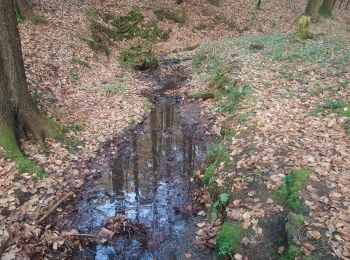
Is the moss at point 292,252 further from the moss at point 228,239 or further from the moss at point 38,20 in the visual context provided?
the moss at point 38,20

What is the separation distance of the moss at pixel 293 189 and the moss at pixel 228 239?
35.9 inches

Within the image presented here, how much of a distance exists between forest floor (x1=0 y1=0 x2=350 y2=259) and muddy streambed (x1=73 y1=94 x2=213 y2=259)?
362 mm

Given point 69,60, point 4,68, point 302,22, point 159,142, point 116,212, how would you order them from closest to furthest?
point 116,212, point 4,68, point 159,142, point 69,60, point 302,22

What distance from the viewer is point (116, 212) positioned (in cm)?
675

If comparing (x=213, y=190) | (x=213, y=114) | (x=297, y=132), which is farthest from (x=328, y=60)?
(x=213, y=190)

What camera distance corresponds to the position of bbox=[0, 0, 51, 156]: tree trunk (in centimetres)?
703

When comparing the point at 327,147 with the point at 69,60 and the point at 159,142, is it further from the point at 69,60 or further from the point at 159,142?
the point at 69,60

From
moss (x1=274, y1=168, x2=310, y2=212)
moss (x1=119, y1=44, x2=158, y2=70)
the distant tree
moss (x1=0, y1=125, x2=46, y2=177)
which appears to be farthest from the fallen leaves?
moss (x1=119, y1=44, x2=158, y2=70)

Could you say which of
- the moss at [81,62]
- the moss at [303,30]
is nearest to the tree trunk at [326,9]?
the moss at [303,30]

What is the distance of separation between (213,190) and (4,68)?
509cm

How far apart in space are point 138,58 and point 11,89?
990cm

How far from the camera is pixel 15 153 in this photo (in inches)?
285

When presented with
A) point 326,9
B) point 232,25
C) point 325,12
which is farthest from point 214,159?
point 326,9

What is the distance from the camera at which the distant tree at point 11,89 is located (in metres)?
7.04
